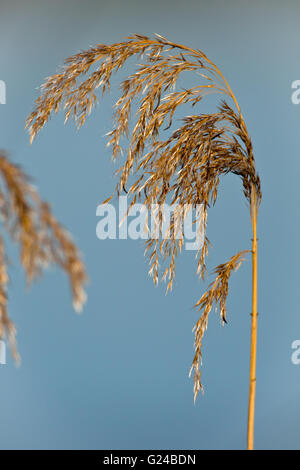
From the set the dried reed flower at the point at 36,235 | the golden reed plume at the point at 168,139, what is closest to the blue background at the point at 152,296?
the golden reed plume at the point at 168,139

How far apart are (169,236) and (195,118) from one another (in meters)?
0.65

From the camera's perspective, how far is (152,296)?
15.4 feet

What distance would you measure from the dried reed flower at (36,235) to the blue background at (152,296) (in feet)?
9.53

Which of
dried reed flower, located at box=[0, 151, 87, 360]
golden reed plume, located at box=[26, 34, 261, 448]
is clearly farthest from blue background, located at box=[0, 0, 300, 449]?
dried reed flower, located at box=[0, 151, 87, 360]

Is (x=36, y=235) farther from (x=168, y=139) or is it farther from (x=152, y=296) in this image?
(x=152, y=296)

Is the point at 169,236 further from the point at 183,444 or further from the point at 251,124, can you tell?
the point at 183,444

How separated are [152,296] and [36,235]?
303 cm

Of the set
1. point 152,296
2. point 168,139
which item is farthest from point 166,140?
point 152,296

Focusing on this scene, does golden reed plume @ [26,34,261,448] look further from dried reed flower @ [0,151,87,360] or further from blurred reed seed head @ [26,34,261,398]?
dried reed flower @ [0,151,87,360]

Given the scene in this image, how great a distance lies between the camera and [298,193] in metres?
4.66

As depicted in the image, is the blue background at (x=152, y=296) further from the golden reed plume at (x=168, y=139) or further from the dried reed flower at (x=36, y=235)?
the dried reed flower at (x=36, y=235)

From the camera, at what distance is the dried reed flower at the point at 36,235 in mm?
1729

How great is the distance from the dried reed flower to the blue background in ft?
9.53
